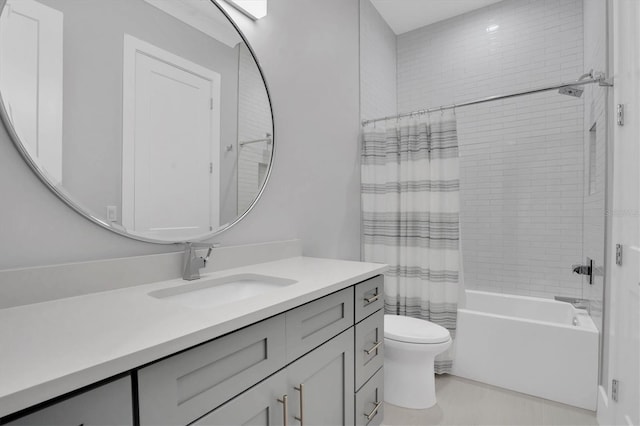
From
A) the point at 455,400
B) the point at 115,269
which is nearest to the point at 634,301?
the point at 455,400

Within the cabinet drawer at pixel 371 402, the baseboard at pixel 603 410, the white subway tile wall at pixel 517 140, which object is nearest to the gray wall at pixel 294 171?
the cabinet drawer at pixel 371 402

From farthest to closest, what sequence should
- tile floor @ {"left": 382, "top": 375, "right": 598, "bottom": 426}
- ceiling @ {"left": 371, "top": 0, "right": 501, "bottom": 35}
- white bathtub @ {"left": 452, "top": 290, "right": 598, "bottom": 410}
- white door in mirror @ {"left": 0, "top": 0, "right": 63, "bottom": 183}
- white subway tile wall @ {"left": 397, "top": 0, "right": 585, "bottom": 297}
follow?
1. ceiling @ {"left": 371, "top": 0, "right": 501, "bottom": 35}
2. white subway tile wall @ {"left": 397, "top": 0, "right": 585, "bottom": 297}
3. white bathtub @ {"left": 452, "top": 290, "right": 598, "bottom": 410}
4. tile floor @ {"left": 382, "top": 375, "right": 598, "bottom": 426}
5. white door in mirror @ {"left": 0, "top": 0, "right": 63, "bottom": 183}

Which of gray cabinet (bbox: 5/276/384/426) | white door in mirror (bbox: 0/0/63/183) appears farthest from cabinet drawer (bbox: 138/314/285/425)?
white door in mirror (bbox: 0/0/63/183)

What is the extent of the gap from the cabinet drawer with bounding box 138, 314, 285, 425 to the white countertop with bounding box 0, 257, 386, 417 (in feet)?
0.13

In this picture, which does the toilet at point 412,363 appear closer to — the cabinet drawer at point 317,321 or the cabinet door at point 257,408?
the cabinet drawer at point 317,321

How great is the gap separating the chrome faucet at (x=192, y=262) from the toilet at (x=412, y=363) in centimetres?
115

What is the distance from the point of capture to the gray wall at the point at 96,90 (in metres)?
1.00

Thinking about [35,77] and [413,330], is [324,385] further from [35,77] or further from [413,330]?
[35,77]

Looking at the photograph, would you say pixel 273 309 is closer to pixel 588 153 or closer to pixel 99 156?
pixel 99 156

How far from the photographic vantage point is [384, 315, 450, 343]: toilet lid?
181 cm

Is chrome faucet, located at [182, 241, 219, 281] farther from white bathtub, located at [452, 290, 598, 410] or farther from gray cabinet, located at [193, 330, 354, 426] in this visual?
white bathtub, located at [452, 290, 598, 410]

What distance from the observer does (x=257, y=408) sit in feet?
2.87

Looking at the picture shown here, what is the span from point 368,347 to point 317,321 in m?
0.45

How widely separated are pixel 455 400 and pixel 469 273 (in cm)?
129
